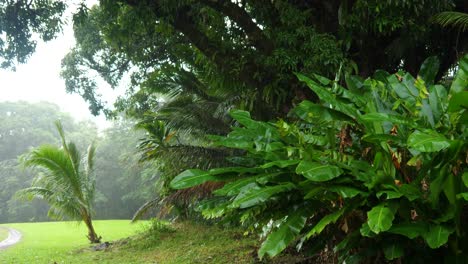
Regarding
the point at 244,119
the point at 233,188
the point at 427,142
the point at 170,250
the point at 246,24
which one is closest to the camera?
the point at 427,142

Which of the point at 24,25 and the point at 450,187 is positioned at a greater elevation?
the point at 24,25

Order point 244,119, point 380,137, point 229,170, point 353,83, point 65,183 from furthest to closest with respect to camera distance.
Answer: point 65,183
point 353,83
point 244,119
point 229,170
point 380,137

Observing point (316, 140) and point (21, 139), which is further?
point (21, 139)

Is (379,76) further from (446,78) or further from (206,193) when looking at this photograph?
(446,78)

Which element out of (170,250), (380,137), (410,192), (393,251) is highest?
(380,137)

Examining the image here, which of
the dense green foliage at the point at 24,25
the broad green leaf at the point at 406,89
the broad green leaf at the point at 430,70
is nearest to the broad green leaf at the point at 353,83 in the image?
the broad green leaf at the point at 406,89

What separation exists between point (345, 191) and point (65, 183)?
8948 millimetres

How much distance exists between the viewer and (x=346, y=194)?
171cm

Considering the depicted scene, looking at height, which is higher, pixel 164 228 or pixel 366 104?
pixel 366 104

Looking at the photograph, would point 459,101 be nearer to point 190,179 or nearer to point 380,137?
point 380,137

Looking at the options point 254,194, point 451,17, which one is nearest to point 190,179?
point 254,194

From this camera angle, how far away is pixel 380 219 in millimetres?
1569

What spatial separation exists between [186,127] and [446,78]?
435 centimetres

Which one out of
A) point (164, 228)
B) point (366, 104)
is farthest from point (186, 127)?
point (366, 104)
